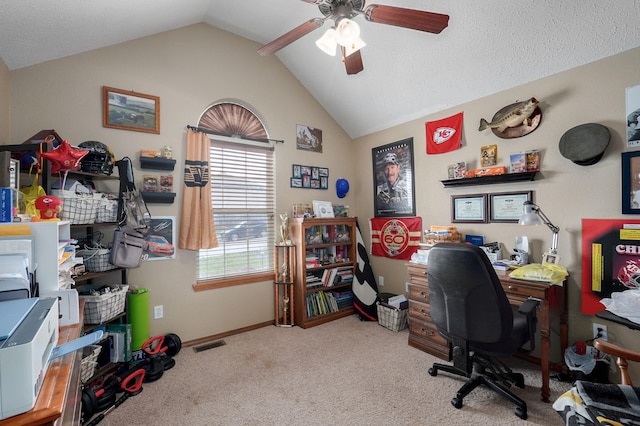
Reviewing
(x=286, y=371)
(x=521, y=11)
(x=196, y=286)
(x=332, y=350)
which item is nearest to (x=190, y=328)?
(x=196, y=286)

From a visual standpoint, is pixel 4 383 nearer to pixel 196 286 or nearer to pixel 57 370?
→ pixel 57 370

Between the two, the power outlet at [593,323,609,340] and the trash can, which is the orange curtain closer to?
the trash can

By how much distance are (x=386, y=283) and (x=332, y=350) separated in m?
1.30

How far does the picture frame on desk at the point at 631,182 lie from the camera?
1927 mm

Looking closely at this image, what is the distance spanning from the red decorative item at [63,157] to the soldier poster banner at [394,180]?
118 inches

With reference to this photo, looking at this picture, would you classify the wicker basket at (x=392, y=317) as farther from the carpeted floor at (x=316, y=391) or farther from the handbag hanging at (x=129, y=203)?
the handbag hanging at (x=129, y=203)

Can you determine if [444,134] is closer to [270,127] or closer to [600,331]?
[270,127]

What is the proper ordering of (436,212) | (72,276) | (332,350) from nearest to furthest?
(72,276) < (332,350) < (436,212)

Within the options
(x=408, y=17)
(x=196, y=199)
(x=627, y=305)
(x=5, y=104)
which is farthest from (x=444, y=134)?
(x=5, y=104)

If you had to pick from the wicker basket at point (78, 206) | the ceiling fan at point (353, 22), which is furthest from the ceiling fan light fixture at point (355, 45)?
the wicker basket at point (78, 206)

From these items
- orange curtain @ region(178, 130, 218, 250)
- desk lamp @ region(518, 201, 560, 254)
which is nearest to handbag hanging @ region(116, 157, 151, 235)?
orange curtain @ region(178, 130, 218, 250)

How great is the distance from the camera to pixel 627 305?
1.63m

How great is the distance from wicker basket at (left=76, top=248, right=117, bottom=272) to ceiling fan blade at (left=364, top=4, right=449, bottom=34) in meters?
2.52

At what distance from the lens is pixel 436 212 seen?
312 centimetres
